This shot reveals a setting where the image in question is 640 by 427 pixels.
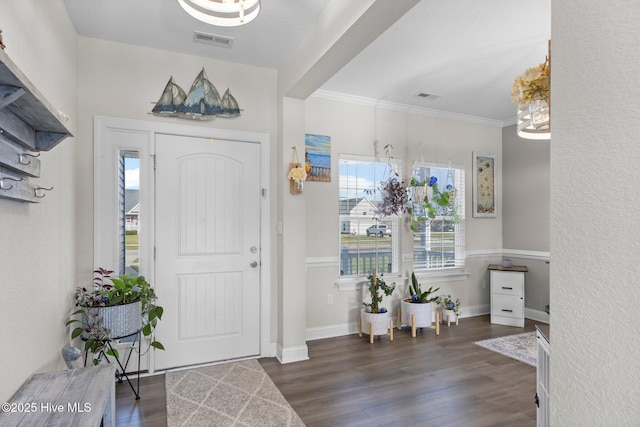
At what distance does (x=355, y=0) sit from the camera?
210cm

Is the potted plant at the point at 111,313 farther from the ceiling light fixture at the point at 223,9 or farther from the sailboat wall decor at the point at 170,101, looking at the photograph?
the ceiling light fixture at the point at 223,9

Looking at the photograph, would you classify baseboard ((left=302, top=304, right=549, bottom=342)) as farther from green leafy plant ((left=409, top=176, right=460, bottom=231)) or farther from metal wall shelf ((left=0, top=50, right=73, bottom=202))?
metal wall shelf ((left=0, top=50, right=73, bottom=202))

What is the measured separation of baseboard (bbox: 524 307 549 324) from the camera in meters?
4.55

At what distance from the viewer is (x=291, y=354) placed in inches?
131

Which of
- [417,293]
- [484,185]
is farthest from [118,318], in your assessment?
[484,185]

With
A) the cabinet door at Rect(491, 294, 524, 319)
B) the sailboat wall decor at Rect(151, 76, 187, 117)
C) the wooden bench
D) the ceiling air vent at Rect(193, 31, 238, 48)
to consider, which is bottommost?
the cabinet door at Rect(491, 294, 524, 319)

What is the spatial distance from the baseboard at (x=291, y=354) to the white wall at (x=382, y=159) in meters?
0.56

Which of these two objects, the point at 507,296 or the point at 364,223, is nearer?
the point at 364,223

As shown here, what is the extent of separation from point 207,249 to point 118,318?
3.03ft

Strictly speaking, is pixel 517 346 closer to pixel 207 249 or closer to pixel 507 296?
pixel 507 296

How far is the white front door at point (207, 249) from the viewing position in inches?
121

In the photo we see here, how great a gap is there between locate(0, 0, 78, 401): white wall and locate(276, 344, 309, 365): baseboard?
171 centimetres

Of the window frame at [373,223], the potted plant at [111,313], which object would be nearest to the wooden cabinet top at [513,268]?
the window frame at [373,223]
